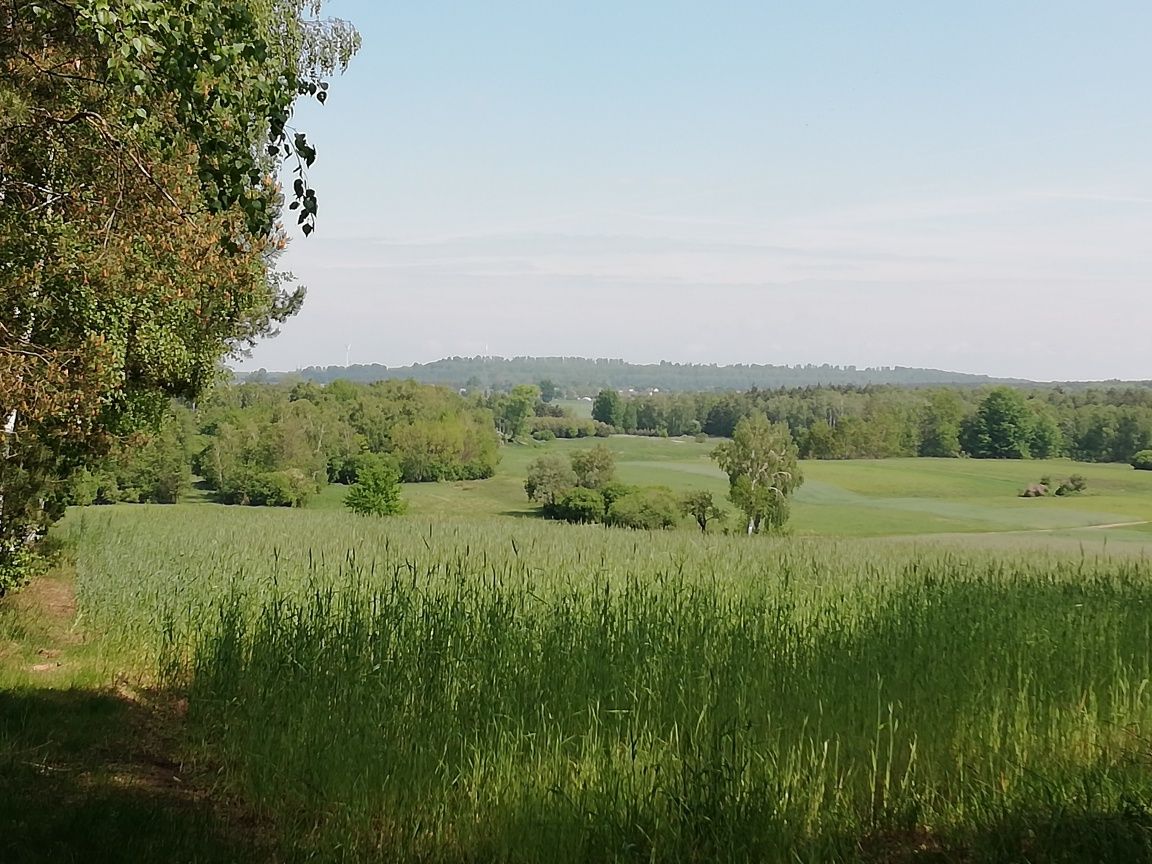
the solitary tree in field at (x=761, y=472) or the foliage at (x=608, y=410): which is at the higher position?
the foliage at (x=608, y=410)

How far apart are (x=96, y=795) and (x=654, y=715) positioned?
3034mm

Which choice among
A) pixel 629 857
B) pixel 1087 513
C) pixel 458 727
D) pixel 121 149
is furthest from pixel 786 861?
pixel 1087 513

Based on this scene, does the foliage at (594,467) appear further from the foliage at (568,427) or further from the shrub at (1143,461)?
the shrub at (1143,461)

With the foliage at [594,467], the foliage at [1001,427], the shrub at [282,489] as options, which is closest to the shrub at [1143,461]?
the foliage at [1001,427]

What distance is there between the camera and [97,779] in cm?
522

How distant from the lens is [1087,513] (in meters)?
50.4

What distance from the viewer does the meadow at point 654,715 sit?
4.29 meters

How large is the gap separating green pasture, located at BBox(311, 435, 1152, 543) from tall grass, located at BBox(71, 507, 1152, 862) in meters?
37.2

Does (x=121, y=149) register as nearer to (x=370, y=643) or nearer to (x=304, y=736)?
(x=370, y=643)

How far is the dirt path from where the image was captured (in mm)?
4199

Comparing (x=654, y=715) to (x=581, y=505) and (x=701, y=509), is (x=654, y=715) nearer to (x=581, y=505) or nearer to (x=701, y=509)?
(x=701, y=509)

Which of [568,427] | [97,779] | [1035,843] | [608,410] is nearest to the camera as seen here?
[1035,843]

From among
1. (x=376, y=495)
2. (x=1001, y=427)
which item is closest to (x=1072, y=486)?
(x=1001, y=427)

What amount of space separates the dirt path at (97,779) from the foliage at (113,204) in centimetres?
233
